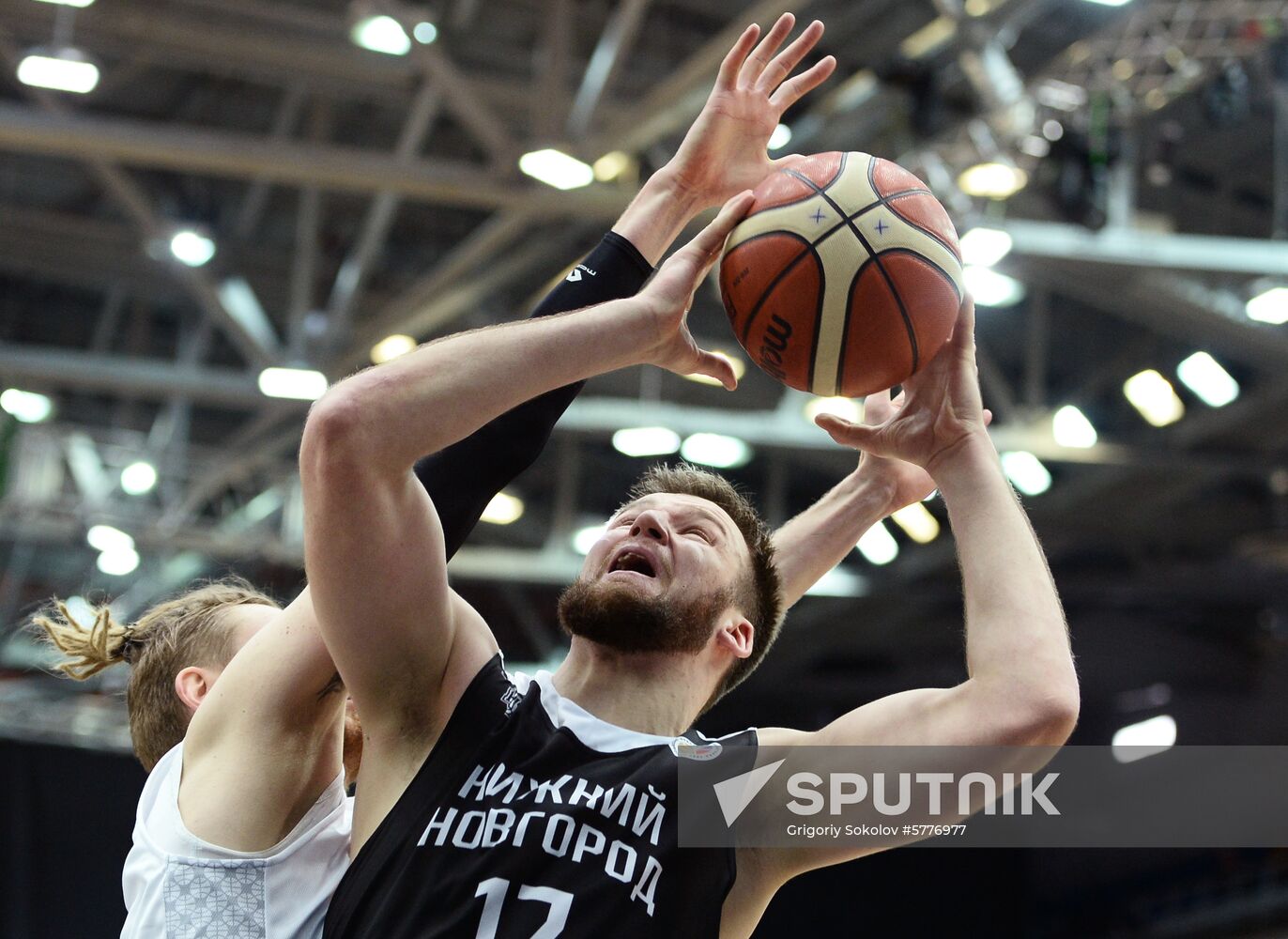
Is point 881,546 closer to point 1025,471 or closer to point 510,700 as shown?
point 1025,471

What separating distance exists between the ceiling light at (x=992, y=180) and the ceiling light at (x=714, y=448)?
3.54 metres

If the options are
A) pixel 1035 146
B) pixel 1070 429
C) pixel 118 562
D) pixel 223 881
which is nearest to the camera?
pixel 223 881

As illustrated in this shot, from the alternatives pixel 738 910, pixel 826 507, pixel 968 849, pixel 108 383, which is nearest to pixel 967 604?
pixel 738 910

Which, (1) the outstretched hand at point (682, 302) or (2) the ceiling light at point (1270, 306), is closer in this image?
(1) the outstretched hand at point (682, 302)

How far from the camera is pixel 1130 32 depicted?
7.49 metres

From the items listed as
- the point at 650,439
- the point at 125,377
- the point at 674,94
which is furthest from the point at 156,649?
the point at 125,377

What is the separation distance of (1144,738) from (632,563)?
1462 cm

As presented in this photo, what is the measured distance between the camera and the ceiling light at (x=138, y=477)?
39.3 ft

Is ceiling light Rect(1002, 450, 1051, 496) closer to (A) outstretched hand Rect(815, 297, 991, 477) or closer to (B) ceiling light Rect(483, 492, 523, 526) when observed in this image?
(B) ceiling light Rect(483, 492, 523, 526)

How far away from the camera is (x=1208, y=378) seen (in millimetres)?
10633

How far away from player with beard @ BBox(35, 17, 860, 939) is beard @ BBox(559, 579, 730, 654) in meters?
0.24

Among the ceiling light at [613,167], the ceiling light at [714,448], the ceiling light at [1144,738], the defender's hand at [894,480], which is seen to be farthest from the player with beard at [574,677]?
the ceiling light at [1144,738]

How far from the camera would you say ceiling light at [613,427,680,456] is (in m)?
11.0

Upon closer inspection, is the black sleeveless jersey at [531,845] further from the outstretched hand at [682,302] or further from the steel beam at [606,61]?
the steel beam at [606,61]
